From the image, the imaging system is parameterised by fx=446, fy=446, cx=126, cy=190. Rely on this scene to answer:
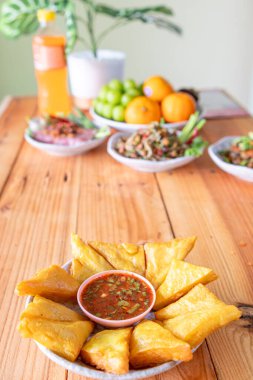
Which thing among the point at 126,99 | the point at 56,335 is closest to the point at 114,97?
the point at 126,99

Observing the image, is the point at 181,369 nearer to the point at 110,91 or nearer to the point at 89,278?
the point at 89,278

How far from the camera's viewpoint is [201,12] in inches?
122

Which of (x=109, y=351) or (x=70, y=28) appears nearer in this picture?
(x=109, y=351)

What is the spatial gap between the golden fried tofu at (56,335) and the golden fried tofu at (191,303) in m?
0.14

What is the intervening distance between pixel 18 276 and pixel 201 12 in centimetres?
269

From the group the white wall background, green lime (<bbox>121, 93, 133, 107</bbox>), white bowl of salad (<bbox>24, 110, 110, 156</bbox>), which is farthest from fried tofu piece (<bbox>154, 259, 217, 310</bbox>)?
the white wall background

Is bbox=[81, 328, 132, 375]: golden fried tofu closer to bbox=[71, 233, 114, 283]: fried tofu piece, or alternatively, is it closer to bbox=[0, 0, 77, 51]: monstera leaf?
bbox=[71, 233, 114, 283]: fried tofu piece

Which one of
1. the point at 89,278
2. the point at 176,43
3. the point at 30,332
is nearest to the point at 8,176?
the point at 89,278

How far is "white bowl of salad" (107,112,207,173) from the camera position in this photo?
1352mm

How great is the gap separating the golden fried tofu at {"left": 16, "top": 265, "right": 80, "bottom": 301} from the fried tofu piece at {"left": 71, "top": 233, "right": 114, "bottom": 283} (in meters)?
0.03

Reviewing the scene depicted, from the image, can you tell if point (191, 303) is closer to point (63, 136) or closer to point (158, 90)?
point (63, 136)

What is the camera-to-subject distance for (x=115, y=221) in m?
1.12

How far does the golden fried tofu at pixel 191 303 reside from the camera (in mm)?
686

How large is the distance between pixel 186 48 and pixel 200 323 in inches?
112
